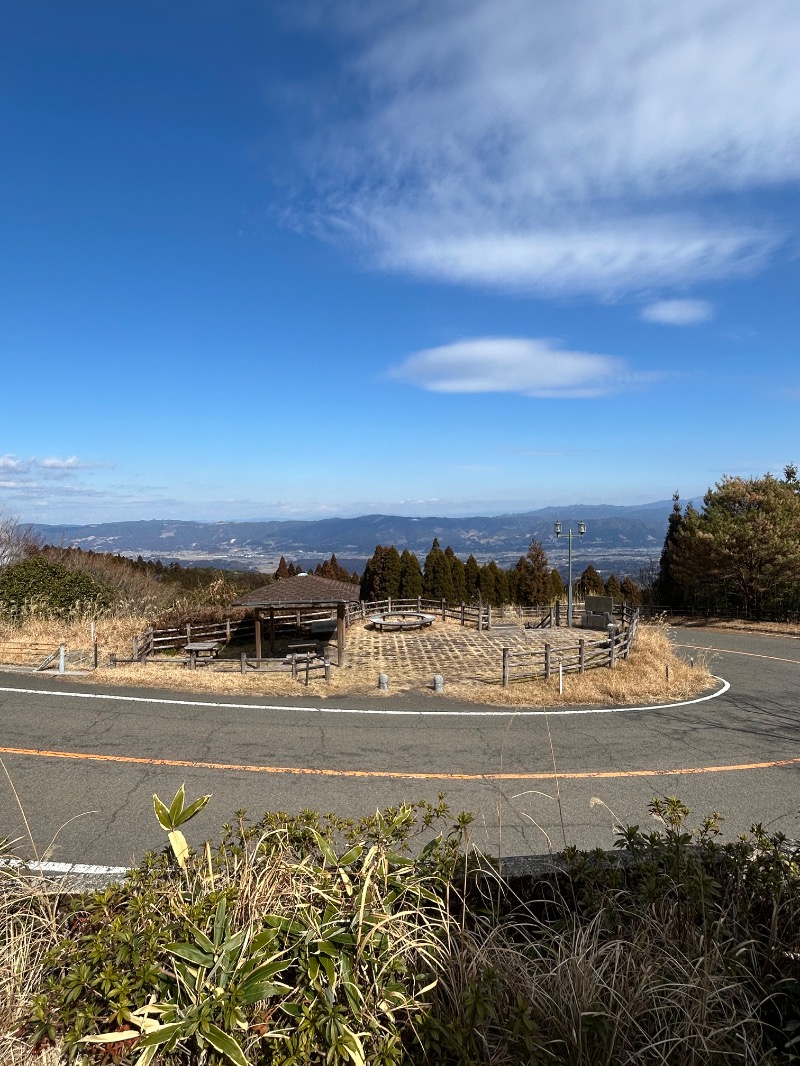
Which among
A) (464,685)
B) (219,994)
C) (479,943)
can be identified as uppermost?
(219,994)

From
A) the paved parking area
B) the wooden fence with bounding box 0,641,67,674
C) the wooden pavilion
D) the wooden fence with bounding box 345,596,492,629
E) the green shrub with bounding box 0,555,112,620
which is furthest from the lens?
the wooden fence with bounding box 345,596,492,629

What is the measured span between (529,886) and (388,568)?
44112 mm

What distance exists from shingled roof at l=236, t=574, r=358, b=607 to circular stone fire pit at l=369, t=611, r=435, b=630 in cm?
581

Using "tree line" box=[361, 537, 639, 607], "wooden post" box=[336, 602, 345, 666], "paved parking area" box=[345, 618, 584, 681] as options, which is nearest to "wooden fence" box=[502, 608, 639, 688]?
"paved parking area" box=[345, 618, 584, 681]

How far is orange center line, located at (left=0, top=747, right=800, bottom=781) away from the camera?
27.0 feet

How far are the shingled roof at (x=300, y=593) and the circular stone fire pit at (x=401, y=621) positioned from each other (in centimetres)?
581

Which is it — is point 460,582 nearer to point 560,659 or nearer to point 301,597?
point 301,597

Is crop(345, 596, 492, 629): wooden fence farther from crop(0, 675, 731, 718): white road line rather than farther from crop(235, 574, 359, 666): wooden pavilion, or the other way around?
crop(0, 675, 731, 718): white road line

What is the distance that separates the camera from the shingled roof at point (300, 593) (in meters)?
16.6

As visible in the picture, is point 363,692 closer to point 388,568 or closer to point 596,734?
point 596,734

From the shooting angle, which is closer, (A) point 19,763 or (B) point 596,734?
(A) point 19,763

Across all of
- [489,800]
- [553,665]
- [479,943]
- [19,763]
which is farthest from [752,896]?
[553,665]

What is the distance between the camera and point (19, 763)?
27.3ft

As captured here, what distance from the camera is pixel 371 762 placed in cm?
879
